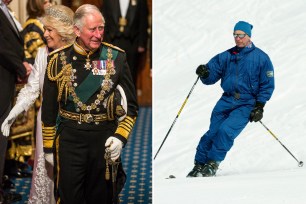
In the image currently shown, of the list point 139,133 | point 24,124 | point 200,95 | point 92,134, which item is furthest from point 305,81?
point 139,133

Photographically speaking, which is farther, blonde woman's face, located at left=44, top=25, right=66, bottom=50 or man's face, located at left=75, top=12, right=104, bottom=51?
blonde woman's face, located at left=44, top=25, right=66, bottom=50

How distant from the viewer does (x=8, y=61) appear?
5.82 meters

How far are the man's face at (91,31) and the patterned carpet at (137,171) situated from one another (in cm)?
199

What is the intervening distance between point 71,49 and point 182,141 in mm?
956

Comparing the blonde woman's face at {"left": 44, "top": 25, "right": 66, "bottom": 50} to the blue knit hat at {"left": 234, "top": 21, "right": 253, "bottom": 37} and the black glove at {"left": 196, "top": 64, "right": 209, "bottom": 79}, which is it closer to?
the black glove at {"left": 196, "top": 64, "right": 209, "bottom": 79}

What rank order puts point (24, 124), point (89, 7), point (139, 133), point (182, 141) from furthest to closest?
1. point (139, 133)
2. point (24, 124)
3. point (182, 141)
4. point (89, 7)

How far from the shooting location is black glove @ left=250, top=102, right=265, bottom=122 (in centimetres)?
529

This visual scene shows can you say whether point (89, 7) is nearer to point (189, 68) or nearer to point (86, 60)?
point (86, 60)

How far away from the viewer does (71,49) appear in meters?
4.67

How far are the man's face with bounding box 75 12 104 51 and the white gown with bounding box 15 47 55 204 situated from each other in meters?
0.72

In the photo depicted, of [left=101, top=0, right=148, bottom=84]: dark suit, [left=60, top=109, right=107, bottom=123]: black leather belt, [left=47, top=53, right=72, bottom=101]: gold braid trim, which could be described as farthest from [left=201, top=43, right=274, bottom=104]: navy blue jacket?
[left=101, top=0, right=148, bottom=84]: dark suit

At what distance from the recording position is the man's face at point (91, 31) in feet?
14.8

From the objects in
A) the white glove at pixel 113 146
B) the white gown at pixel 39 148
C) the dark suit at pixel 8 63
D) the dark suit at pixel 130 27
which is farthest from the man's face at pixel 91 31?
the dark suit at pixel 130 27

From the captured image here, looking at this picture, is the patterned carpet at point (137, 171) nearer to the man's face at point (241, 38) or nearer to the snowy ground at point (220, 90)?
the snowy ground at point (220, 90)
